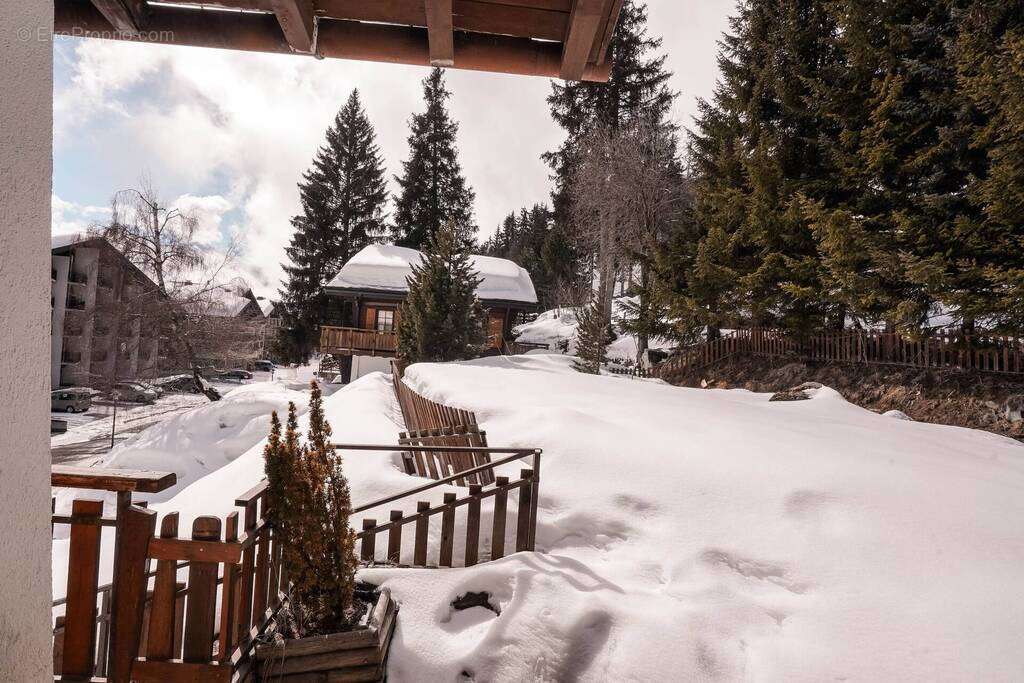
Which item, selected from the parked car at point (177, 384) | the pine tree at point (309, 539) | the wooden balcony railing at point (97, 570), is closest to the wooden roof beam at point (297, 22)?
the pine tree at point (309, 539)

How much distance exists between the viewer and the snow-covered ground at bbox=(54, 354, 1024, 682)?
284 cm

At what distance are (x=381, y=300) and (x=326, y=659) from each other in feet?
80.5

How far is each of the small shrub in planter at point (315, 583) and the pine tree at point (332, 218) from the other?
103 ft

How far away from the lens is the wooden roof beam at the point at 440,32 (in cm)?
268

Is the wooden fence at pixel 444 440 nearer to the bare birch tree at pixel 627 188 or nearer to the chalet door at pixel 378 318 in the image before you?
the chalet door at pixel 378 318

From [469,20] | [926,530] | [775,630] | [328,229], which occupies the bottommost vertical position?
[775,630]

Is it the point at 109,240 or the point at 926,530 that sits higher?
the point at 109,240

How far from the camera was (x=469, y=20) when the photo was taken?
9.78ft

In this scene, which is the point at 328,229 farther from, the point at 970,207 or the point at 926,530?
the point at 926,530

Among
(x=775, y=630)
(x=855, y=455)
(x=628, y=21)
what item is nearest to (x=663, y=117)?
(x=628, y=21)

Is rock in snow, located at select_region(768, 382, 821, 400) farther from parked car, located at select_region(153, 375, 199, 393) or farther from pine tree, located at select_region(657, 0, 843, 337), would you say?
parked car, located at select_region(153, 375, 199, 393)

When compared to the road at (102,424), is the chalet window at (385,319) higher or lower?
higher

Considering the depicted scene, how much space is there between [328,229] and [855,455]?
34859 mm

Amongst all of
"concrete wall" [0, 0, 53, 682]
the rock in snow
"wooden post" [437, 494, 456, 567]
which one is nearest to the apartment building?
"wooden post" [437, 494, 456, 567]
